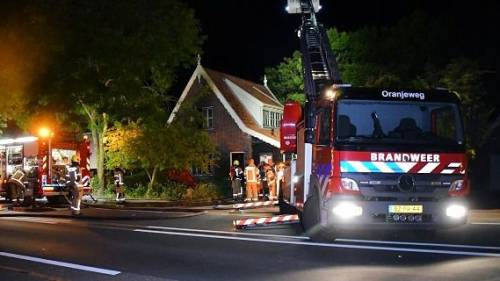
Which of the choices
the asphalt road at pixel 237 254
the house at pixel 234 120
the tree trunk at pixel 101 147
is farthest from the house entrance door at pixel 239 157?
the asphalt road at pixel 237 254

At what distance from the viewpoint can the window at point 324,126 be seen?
34.3ft

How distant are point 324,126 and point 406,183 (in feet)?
5.43

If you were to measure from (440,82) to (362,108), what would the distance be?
17.6 m

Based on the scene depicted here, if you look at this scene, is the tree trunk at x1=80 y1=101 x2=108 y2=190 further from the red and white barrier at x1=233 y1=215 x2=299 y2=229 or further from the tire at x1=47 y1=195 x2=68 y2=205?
the red and white barrier at x1=233 y1=215 x2=299 y2=229

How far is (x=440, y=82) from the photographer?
26656 mm

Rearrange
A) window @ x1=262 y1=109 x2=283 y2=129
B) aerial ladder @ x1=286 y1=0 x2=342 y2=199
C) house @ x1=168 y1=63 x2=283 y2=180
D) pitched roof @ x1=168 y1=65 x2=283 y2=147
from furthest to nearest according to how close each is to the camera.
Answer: window @ x1=262 y1=109 x2=283 y2=129 → house @ x1=168 y1=63 x2=283 y2=180 → pitched roof @ x1=168 y1=65 x2=283 y2=147 → aerial ladder @ x1=286 y1=0 x2=342 y2=199

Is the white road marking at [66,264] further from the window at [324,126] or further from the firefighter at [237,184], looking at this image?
the firefighter at [237,184]

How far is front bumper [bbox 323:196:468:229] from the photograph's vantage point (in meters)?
10.0

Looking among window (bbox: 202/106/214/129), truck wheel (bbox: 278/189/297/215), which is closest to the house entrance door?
window (bbox: 202/106/214/129)

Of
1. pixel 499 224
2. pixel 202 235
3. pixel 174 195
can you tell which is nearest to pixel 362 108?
pixel 202 235

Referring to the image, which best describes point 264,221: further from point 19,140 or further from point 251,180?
point 19,140

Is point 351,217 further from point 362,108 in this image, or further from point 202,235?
point 202,235

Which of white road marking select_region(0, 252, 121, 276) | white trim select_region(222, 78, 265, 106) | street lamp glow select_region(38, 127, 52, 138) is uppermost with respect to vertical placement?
white trim select_region(222, 78, 265, 106)

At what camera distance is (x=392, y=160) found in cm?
1008
